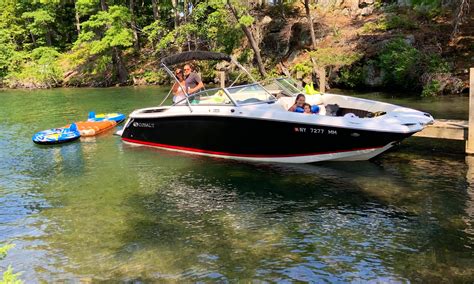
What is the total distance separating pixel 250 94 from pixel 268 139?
54.2 inches

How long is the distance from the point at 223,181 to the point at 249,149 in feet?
4.75

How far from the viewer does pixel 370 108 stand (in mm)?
10938

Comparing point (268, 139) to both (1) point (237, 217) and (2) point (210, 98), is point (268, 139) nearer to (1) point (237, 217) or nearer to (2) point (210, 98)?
(2) point (210, 98)

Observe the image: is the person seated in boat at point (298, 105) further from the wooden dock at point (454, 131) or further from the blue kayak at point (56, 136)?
the blue kayak at point (56, 136)

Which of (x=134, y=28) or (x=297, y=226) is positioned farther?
(x=134, y=28)

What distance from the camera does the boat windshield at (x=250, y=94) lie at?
10.5 meters

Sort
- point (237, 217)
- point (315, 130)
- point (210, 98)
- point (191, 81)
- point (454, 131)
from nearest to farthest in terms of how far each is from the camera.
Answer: point (237, 217) → point (315, 130) → point (454, 131) → point (210, 98) → point (191, 81)

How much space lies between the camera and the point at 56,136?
13211 millimetres

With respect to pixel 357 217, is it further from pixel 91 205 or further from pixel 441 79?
pixel 441 79

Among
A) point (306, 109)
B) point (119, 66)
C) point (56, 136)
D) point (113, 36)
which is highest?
point (113, 36)

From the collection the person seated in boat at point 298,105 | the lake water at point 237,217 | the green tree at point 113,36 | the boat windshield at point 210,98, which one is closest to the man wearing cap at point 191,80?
the boat windshield at point 210,98

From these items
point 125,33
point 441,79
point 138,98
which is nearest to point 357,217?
point 441,79

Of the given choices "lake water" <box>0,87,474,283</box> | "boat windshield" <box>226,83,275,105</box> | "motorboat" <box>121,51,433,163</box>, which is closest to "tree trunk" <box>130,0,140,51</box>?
"motorboat" <box>121,51,433,163</box>

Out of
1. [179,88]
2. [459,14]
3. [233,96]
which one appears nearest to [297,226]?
[233,96]
